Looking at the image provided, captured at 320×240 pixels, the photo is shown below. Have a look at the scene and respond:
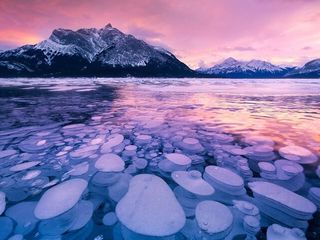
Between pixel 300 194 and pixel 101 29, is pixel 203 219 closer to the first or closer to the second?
pixel 300 194

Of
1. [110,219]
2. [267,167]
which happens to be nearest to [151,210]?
[110,219]

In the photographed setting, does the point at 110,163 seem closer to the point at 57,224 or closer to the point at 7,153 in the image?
the point at 57,224

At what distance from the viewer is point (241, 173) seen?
3.19 metres

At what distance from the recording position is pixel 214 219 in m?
2.12

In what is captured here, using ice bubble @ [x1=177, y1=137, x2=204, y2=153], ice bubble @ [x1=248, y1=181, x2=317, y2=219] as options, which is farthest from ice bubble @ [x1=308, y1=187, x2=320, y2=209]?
ice bubble @ [x1=177, y1=137, x2=204, y2=153]

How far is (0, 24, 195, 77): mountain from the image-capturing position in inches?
4166

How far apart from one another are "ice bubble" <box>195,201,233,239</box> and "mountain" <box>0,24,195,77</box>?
98788 millimetres

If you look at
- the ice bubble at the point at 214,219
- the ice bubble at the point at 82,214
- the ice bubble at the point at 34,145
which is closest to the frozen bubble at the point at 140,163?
the ice bubble at the point at 82,214

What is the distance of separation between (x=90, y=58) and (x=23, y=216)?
460ft

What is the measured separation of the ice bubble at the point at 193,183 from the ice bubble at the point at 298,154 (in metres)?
1.80

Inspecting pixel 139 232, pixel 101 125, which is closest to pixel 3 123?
pixel 101 125

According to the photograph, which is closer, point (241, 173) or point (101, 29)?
point (241, 173)

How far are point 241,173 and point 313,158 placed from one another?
1.38m

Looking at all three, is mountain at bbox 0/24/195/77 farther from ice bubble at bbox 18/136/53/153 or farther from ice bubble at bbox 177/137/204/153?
ice bubble at bbox 177/137/204/153
